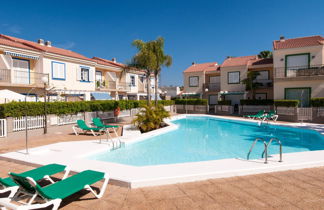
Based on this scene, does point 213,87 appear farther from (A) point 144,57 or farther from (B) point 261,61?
(A) point 144,57

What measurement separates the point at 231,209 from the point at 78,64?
25.8 metres

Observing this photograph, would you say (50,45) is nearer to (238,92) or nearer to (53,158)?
(53,158)

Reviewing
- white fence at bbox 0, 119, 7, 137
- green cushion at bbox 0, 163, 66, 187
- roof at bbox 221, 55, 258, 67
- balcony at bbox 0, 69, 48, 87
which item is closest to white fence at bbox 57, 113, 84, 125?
white fence at bbox 0, 119, 7, 137

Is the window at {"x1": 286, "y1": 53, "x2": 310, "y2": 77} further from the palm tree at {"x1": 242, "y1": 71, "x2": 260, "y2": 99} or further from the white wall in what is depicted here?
the white wall

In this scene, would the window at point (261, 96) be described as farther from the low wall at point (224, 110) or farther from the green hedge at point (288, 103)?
the green hedge at point (288, 103)

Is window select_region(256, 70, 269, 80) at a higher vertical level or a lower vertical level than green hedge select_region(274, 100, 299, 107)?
higher

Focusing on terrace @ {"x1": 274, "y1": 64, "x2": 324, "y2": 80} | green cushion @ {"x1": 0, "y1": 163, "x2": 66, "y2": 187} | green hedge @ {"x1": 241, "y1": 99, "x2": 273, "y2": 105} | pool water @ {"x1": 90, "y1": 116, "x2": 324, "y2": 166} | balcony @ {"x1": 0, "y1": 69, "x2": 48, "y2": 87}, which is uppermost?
terrace @ {"x1": 274, "y1": 64, "x2": 324, "y2": 80}

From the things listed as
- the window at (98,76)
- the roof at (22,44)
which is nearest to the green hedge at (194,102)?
the window at (98,76)

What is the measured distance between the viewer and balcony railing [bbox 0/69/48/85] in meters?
19.3

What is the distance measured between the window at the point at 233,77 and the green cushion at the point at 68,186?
3157 cm

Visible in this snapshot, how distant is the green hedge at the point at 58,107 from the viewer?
1258 cm

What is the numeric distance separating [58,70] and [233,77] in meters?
25.8

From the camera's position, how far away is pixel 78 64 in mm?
25781

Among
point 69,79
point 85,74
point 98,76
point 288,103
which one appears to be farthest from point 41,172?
point 98,76
